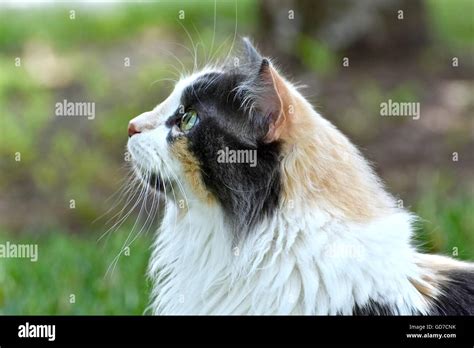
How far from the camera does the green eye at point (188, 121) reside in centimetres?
366

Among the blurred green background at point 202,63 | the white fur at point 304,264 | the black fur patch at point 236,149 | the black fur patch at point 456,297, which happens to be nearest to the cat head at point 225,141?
the black fur patch at point 236,149

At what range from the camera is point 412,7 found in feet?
28.7

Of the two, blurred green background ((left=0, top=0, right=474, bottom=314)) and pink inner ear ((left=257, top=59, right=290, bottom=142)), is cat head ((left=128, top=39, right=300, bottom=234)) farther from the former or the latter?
blurred green background ((left=0, top=0, right=474, bottom=314))

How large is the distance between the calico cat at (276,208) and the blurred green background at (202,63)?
7.04 feet

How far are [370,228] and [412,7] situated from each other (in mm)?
5695

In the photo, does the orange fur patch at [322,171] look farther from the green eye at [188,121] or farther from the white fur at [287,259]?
the green eye at [188,121]

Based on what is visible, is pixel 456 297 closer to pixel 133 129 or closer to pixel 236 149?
pixel 236 149

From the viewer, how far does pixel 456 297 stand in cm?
363

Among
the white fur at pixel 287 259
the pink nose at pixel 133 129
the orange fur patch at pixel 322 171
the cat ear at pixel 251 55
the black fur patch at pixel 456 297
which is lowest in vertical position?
the black fur patch at pixel 456 297

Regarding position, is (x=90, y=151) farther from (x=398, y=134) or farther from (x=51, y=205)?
(x=398, y=134)

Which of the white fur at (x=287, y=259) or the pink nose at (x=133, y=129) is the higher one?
the pink nose at (x=133, y=129)

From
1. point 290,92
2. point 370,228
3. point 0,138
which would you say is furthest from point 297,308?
point 0,138

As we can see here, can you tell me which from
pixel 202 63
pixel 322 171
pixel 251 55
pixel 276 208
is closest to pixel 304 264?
pixel 276 208

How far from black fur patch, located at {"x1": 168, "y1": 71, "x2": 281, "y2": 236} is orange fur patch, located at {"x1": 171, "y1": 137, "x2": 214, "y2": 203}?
0.8 inches
